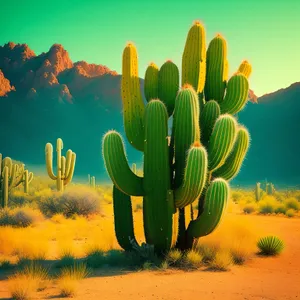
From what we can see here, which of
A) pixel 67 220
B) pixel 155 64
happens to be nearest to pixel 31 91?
pixel 67 220

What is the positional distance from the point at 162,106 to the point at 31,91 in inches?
2821

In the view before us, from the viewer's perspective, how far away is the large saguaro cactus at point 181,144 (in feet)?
30.3

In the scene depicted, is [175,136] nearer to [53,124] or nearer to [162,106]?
[162,106]

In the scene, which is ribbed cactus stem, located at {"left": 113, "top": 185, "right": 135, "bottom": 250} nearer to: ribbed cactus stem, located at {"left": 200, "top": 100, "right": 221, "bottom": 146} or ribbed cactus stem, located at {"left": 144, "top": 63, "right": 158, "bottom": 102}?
ribbed cactus stem, located at {"left": 200, "top": 100, "right": 221, "bottom": 146}

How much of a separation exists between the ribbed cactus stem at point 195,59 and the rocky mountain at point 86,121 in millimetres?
56441

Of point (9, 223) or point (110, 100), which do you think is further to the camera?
point (110, 100)

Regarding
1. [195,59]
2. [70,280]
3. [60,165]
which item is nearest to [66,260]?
[70,280]

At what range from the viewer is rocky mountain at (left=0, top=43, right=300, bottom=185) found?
6881 cm

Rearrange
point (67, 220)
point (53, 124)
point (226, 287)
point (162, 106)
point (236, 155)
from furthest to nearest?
point (53, 124) < point (67, 220) < point (236, 155) < point (162, 106) < point (226, 287)

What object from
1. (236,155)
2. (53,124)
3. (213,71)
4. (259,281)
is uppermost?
(53,124)

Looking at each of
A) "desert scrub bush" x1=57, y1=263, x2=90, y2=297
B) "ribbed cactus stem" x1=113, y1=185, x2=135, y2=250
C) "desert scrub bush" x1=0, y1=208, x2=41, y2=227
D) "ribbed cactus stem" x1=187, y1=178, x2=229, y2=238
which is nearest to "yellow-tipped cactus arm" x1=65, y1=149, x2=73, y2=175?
"desert scrub bush" x1=0, y1=208, x2=41, y2=227

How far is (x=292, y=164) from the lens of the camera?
221 ft

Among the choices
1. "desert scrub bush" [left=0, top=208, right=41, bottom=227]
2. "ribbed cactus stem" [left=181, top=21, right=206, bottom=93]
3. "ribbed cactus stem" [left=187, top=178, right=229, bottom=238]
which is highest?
"ribbed cactus stem" [left=181, top=21, right=206, bottom=93]

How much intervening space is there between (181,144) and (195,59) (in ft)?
7.25
